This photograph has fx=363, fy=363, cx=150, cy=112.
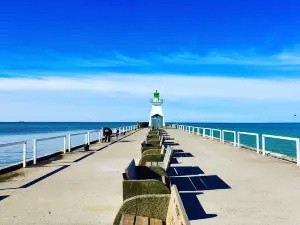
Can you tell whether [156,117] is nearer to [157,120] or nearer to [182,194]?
[157,120]

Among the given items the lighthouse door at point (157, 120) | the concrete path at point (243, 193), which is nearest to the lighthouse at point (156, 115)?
the lighthouse door at point (157, 120)

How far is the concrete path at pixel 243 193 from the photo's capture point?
5367 mm

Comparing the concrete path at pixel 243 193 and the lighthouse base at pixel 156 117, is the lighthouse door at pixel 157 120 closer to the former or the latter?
the lighthouse base at pixel 156 117

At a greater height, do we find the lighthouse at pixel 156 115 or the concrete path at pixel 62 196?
the lighthouse at pixel 156 115

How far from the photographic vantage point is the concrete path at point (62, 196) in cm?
545

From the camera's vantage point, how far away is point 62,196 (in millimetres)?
6945

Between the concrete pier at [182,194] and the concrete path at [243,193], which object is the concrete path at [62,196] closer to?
the concrete pier at [182,194]

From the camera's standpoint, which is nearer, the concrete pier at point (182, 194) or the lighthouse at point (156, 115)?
the concrete pier at point (182, 194)

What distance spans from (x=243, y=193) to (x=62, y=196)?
3489mm

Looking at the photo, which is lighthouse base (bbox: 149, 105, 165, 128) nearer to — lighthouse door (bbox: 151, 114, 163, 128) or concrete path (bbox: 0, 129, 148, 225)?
lighthouse door (bbox: 151, 114, 163, 128)

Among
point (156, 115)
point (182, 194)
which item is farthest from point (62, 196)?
point (156, 115)

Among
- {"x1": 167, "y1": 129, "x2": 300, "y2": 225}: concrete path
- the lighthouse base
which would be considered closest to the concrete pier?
{"x1": 167, "y1": 129, "x2": 300, "y2": 225}: concrete path

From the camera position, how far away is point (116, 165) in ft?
38.0

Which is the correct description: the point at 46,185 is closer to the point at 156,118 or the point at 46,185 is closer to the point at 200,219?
the point at 200,219
